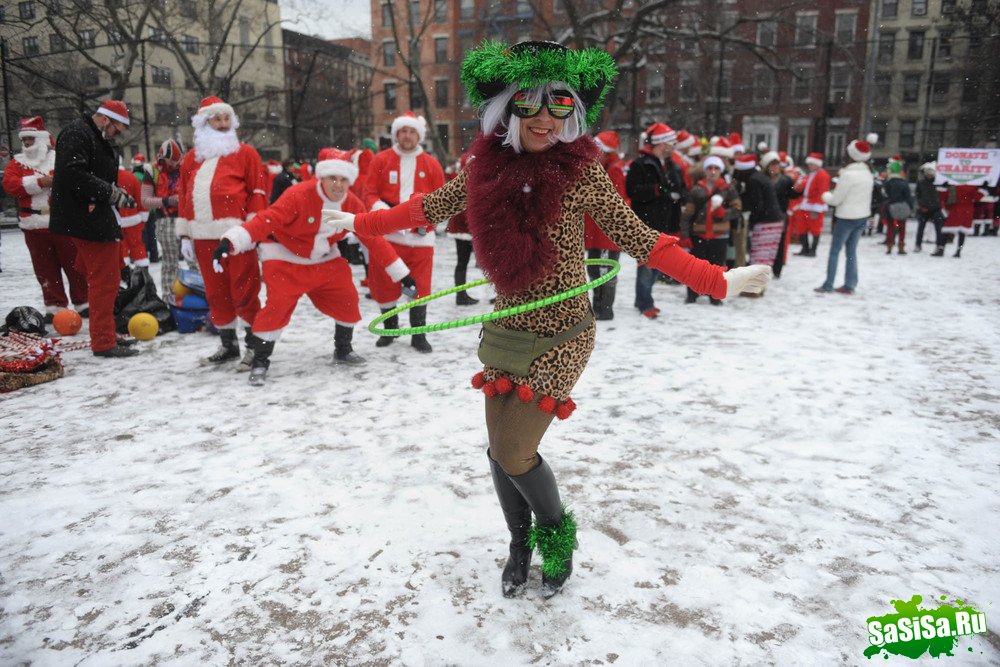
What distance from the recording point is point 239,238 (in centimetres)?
484

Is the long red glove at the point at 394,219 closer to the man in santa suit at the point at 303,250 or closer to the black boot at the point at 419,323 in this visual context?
the man in santa suit at the point at 303,250

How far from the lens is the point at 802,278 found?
10844 millimetres

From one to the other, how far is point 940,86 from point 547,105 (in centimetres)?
3579

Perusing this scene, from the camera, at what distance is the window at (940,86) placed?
1106 inches

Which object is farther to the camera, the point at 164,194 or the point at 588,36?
the point at 588,36

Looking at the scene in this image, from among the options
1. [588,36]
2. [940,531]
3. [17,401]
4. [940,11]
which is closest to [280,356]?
[17,401]

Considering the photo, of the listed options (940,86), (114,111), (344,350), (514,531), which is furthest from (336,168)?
(940,86)

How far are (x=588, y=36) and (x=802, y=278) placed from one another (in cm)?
1171

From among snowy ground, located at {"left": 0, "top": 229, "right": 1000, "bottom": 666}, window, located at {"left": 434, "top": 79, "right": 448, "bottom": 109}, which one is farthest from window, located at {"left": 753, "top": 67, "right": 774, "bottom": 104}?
snowy ground, located at {"left": 0, "top": 229, "right": 1000, "bottom": 666}

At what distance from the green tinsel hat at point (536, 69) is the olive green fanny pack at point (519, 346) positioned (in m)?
0.85

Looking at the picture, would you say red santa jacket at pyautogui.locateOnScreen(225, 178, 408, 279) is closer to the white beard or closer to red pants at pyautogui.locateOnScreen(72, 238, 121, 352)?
the white beard

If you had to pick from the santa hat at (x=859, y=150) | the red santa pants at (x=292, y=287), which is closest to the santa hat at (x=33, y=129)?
the red santa pants at (x=292, y=287)

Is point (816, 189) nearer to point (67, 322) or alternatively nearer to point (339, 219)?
point (339, 219)

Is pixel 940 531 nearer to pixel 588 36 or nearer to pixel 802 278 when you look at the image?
pixel 802 278
